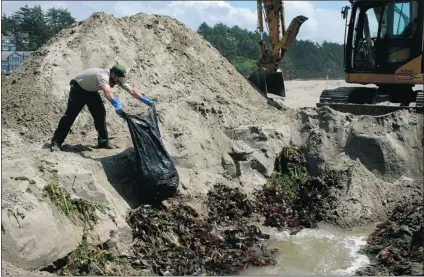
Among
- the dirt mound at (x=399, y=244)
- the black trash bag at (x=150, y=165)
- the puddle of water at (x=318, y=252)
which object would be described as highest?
the black trash bag at (x=150, y=165)

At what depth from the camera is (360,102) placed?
1063 centimetres

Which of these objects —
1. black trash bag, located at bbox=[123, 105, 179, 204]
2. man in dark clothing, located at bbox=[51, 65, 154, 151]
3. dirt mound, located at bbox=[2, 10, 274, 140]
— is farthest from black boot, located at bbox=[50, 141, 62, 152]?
black trash bag, located at bbox=[123, 105, 179, 204]

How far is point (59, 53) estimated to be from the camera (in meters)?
8.77

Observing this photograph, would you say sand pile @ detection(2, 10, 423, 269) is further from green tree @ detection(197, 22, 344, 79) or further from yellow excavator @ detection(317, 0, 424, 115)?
green tree @ detection(197, 22, 344, 79)

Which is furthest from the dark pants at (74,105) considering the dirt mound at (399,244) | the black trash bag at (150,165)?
the dirt mound at (399,244)

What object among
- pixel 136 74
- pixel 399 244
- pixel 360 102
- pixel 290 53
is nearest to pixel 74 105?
pixel 136 74

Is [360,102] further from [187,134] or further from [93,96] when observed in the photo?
[93,96]

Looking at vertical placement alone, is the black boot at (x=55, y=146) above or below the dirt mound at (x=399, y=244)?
above

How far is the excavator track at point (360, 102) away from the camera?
9266 millimetres

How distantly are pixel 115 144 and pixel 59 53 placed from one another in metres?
2.27

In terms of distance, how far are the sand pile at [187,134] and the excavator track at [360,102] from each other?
1.91 feet

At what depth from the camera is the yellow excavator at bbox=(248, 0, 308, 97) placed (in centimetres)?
1133

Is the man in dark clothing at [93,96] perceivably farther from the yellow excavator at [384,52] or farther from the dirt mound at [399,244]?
the yellow excavator at [384,52]

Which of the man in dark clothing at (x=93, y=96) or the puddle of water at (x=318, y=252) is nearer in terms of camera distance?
the puddle of water at (x=318, y=252)
